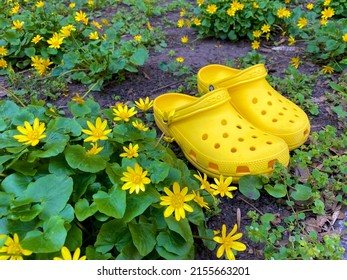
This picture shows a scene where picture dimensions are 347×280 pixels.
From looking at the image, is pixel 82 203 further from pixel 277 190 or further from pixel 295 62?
pixel 295 62

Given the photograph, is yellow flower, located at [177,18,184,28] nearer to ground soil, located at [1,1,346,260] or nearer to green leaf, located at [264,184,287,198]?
ground soil, located at [1,1,346,260]

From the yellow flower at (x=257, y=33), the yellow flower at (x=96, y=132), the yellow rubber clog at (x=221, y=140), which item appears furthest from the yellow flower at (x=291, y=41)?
the yellow flower at (x=96, y=132)

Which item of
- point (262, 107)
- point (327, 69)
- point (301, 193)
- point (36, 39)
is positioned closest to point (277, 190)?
point (301, 193)

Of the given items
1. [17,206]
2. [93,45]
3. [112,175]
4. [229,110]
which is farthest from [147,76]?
[17,206]

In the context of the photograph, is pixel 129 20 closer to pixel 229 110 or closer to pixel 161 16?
pixel 161 16

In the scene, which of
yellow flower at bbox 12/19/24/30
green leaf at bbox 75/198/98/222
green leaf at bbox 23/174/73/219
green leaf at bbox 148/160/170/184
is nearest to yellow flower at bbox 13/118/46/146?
green leaf at bbox 23/174/73/219

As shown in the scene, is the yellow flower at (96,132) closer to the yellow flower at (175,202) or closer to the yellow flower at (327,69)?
the yellow flower at (175,202)
